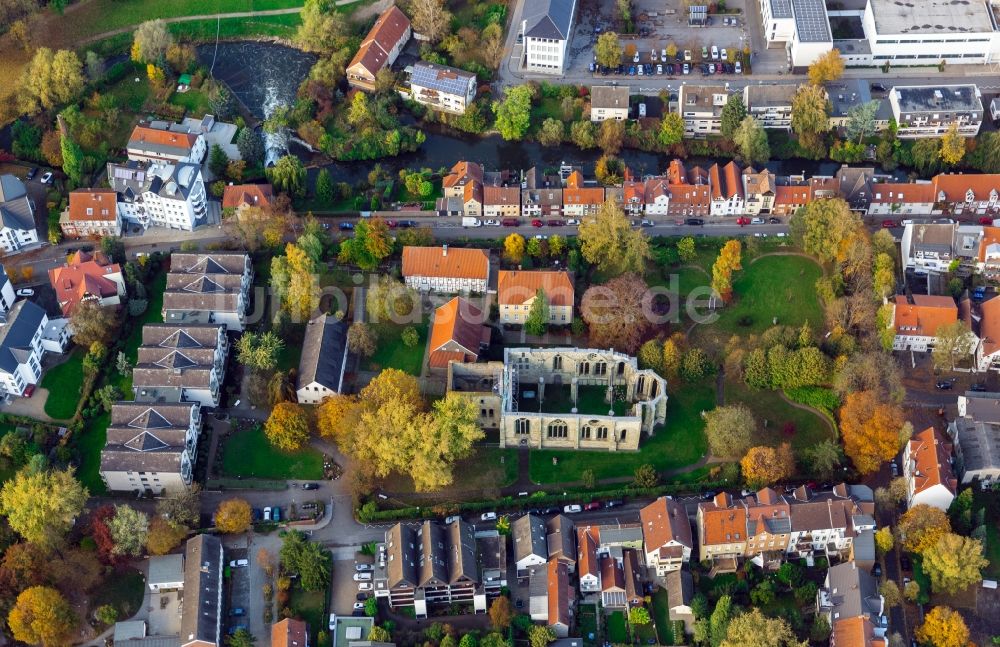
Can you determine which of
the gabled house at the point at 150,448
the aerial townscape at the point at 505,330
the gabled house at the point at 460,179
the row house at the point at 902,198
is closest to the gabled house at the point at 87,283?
the aerial townscape at the point at 505,330

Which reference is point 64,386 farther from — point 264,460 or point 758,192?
point 758,192

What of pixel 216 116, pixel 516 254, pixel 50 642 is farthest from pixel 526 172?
pixel 50 642

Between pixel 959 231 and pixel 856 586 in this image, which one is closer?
pixel 856 586

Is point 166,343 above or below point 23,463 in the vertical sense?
above

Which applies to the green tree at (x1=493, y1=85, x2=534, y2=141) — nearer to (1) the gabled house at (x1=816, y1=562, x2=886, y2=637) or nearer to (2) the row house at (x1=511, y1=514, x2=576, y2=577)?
(2) the row house at (x1=511, y1=514, x2=576, y2=577)

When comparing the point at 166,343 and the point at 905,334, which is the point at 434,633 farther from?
the point at 905,334

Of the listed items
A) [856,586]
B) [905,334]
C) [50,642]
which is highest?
[905,334]

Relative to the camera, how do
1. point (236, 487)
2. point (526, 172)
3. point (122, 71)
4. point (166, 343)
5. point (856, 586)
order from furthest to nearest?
1. point (122, 71)
2. point (526, 172)
3. point (166, 343)
4. point (236, 487)
5. point (856, 586)

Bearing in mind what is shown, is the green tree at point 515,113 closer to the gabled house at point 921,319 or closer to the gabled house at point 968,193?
the gabled house at point 968,193
